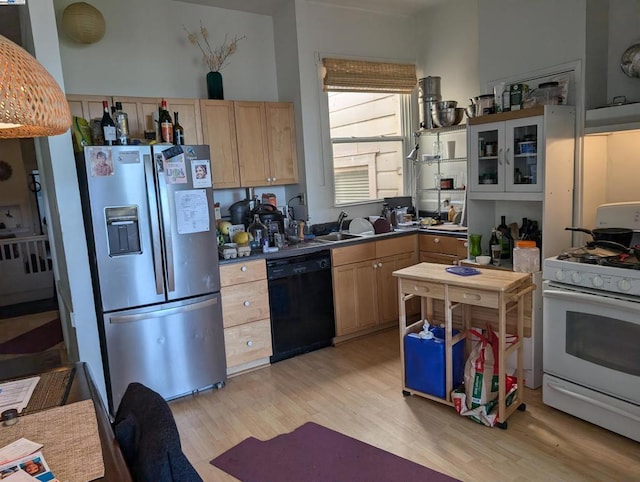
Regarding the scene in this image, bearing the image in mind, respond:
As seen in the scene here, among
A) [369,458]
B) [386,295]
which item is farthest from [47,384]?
[386,295]

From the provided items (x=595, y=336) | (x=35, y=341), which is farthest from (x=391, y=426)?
(x=35, y=341)

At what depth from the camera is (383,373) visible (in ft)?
11.2

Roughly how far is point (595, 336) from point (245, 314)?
234 centimetres

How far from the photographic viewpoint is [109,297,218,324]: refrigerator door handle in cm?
296

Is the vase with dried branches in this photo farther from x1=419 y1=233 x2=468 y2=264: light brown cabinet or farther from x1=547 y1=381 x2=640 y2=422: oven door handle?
x1=547 y1=381 x2=640 y2=422: oven door handle

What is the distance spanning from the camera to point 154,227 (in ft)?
9.85

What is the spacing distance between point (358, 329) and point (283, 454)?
1744mm

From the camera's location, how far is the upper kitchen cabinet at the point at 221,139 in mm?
3773

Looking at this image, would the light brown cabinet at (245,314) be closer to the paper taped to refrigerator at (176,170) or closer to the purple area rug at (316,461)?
the paper taped to refrigerator at (176,170)

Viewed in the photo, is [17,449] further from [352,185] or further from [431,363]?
[352,185]

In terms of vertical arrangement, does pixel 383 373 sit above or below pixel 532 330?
below

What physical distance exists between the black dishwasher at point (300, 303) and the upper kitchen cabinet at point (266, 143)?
0.90 m

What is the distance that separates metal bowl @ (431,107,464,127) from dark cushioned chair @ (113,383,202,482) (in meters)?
3.74

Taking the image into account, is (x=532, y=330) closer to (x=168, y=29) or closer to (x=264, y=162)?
(x=264, y=162)
